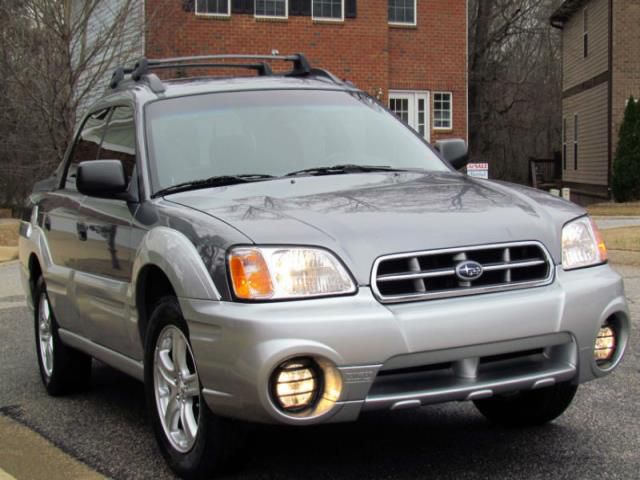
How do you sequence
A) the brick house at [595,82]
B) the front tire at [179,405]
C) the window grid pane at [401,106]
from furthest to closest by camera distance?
the brick house at [595,82] < the window grid pane at [401,106] < the front tire at [179,405]

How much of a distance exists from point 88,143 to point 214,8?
59.9 feet

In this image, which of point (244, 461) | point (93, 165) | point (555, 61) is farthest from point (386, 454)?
point (555, 61)

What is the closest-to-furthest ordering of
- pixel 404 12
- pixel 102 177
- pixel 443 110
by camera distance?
pixel 102 177 < pixel 404 12 < pixel 443 110

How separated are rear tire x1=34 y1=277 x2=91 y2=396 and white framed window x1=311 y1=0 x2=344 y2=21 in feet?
63.4

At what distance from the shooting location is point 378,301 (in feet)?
12.4

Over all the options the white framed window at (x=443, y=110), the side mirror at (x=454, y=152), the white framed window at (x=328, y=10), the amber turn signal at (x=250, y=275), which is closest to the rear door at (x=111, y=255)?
the amber turn signal at (x=250, y=275)

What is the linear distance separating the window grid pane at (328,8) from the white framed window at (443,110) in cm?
347

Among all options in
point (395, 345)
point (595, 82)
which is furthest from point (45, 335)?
point (595, 82)

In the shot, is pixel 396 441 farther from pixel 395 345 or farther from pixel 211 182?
pixel 211 182

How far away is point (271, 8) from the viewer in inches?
967

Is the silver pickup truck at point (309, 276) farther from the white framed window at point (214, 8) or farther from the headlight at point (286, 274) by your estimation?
the white framed window at point (214, 8)

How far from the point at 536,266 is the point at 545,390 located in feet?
3.30

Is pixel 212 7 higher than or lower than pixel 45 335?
higher

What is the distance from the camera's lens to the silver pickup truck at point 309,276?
3762 millimetres
